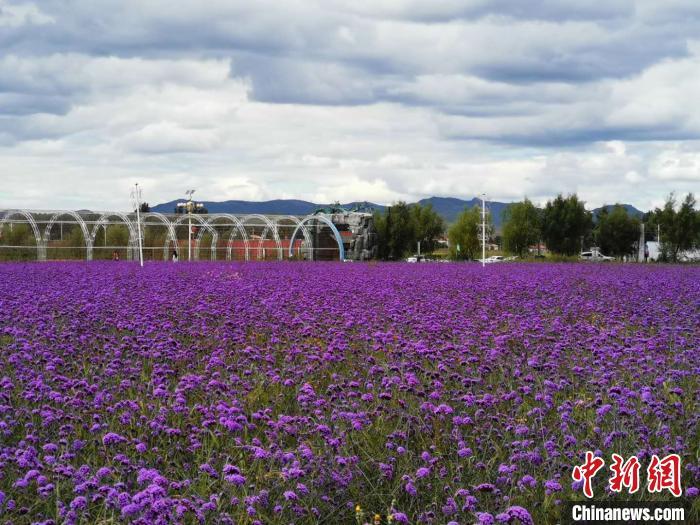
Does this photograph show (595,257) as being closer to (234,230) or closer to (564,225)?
(564,225)

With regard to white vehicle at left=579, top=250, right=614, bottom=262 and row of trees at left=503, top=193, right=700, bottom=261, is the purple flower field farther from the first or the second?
row of trees at left=503, top=193, right=700, bottom=261

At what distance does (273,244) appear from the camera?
187 ft

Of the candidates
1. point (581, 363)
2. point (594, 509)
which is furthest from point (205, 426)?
point (581, 363)

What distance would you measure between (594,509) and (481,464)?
2.33 ft

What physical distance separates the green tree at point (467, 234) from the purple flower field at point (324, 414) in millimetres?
74793

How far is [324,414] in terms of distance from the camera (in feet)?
22.3

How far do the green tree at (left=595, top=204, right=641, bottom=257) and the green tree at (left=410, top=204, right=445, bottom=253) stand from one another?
710 inches

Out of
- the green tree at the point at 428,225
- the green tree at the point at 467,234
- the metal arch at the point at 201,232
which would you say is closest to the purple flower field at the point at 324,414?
the metal arch at the point at 201,232

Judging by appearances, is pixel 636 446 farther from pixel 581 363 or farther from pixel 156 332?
pixel 156 332

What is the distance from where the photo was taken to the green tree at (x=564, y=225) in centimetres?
7931
